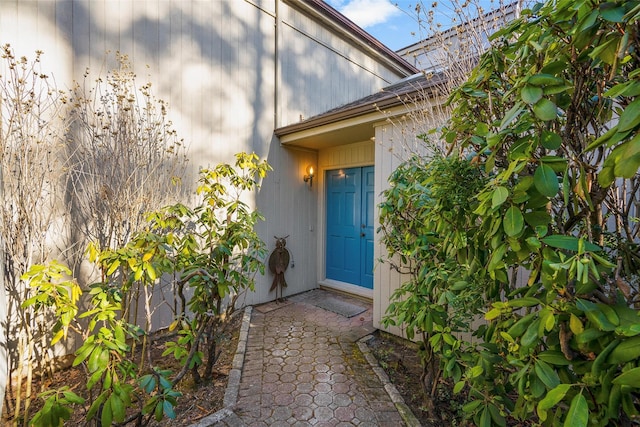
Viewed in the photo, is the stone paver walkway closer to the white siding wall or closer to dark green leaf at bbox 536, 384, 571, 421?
the white siding wall

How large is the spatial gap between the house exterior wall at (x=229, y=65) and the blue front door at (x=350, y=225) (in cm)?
40

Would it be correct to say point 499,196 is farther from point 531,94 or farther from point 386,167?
point 386,167

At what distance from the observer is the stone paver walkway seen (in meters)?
2.19

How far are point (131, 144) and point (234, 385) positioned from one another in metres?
2.61

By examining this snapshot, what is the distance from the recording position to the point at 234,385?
254cm

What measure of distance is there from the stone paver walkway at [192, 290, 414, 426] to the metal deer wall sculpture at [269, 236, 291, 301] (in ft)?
2.83

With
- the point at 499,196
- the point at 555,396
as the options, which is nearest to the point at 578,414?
the point at 555,396

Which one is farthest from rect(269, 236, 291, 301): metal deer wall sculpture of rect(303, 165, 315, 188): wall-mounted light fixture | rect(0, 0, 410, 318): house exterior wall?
rect(303, 165, 315, 188): wall-mounted light fixture

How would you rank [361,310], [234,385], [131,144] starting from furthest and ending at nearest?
[361,310] → [131,144] → [234,385]

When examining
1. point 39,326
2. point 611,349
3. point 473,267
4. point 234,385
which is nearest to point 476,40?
point 473,267

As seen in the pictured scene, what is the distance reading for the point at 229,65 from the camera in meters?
4.30

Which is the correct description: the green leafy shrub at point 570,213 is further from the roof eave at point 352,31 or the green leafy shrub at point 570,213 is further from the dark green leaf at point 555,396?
the roof eave at point 352,31

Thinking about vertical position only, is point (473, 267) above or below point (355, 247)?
above

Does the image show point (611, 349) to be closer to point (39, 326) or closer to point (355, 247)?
point (39, 326)
